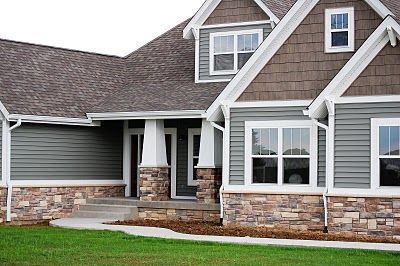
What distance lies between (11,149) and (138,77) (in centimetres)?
582

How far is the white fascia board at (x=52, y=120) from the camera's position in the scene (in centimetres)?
2212

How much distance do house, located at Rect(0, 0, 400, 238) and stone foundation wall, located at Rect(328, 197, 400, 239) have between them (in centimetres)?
2

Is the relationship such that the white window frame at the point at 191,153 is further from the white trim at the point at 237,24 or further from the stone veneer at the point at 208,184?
the white trim at the point at 237,24

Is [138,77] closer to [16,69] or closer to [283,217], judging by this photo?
[16,69]

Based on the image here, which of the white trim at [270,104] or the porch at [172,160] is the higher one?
the white trim at [270,104]

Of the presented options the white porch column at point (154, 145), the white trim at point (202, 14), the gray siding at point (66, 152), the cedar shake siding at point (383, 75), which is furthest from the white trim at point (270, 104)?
the gray siding at point (66, 152)

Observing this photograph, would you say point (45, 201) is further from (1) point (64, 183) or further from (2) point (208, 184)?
(2) point (208, 184)

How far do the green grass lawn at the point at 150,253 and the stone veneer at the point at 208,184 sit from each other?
4.88m

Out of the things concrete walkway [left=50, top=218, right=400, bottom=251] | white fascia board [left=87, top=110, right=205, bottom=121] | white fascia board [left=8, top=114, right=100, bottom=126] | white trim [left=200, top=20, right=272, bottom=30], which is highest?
white trim [left=200, top=20, right=272, bottom=30]

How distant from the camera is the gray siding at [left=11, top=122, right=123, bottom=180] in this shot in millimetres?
22766

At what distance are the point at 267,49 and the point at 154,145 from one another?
5.12m

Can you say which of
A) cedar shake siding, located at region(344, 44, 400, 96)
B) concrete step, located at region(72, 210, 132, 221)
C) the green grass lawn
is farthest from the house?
the green grass lawn

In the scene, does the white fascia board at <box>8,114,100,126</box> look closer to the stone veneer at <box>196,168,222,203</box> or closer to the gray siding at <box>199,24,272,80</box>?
the gray siding at <box>199,24,272,80</box>

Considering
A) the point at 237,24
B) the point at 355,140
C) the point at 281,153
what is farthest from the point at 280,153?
the point at 237,24
